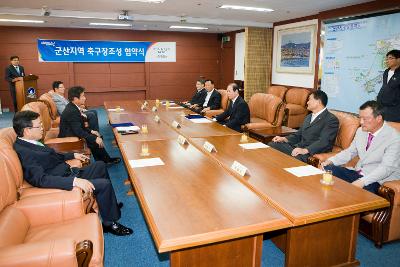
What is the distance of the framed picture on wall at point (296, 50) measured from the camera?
7317 mm

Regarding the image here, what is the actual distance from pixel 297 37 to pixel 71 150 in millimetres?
6158

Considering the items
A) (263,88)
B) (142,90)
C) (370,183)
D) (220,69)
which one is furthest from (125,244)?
(220,69)

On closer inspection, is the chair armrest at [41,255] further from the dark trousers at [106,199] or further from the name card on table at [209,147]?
the name card on table at [209,147]

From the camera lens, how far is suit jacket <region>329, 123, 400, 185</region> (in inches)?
97.8

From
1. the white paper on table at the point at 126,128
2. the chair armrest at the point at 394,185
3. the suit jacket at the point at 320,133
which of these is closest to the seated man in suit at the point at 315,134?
the suit jacket at the point at 320,133

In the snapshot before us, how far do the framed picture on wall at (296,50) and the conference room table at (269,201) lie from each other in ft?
17.6

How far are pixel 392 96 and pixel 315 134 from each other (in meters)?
1.80

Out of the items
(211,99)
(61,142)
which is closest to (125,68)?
(211,99)

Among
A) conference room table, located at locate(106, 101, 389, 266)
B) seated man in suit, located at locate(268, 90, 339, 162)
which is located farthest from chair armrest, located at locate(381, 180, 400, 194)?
seated man in suit, located at locate(268, 90, 339, 162)

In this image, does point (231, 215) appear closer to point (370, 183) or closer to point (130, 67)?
point (370, 183)

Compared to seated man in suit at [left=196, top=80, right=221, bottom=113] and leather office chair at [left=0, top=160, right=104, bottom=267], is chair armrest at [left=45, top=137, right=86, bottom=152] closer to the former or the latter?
leather office chair at [left=0, top=160, right=104, bottom=267]

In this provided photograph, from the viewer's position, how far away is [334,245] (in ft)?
6.95

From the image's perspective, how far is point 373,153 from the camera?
2668mm

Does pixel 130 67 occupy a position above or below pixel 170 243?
above
